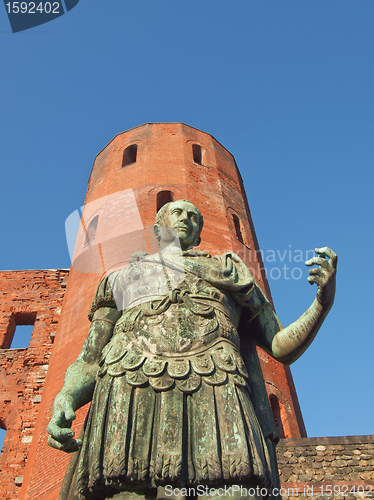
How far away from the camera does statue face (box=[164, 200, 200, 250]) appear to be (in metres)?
3.14

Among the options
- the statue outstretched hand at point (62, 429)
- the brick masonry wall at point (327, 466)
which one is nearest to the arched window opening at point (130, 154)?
the brick masonry wall at point (327, 466)

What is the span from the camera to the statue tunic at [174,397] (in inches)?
80.3

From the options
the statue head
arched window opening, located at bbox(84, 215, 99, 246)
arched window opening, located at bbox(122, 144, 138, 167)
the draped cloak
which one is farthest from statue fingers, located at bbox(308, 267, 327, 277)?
arched window opening, located at bbox(122, 144, 138, 167)

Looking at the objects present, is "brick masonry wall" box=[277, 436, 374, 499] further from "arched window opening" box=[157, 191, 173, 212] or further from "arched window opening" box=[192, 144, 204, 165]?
"arched window opening" box=[192, 144, 204, 165]

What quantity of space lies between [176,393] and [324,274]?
34.1 inches

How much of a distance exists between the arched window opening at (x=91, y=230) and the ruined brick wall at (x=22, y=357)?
230 centimetres

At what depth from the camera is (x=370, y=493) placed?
7.84 metres

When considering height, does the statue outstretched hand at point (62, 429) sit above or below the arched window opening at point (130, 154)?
below

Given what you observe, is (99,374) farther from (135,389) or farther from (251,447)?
(251,447)

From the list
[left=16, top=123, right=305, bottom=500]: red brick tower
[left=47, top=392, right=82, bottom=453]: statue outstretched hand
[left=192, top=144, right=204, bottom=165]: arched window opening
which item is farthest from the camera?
[left=192, top=144, right=204, bottom=165]: arched window opening

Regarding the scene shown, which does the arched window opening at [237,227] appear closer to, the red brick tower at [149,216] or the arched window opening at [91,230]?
the red brick tower at [149,216]

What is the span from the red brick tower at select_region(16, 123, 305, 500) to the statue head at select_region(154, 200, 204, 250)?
5.73 m

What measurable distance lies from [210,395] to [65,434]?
24.3 inches

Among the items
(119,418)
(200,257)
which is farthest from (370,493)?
(119,418)
